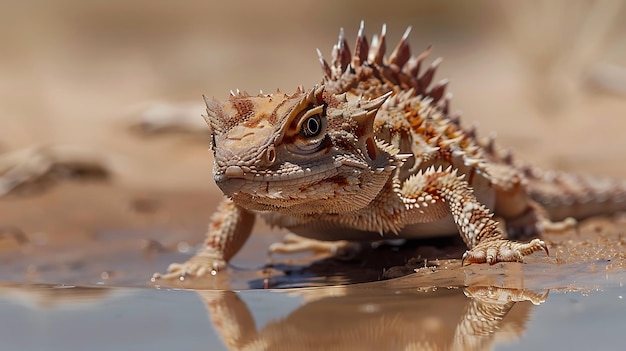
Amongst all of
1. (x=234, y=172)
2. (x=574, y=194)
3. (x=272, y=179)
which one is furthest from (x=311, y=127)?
(x=574, y=194)

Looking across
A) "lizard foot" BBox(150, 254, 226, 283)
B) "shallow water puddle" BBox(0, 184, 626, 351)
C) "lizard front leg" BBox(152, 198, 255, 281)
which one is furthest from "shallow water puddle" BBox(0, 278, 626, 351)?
"lizard front leg" BBox(152, 198, 255, 281)

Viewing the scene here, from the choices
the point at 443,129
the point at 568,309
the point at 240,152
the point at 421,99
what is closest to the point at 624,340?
the point at 568,309

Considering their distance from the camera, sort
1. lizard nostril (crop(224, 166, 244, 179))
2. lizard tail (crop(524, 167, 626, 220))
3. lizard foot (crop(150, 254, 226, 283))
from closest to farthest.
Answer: lizard nostril (crop(224, 166, 244, 179)) → lizard foot (crop(150, 254, 226, 283)) → lizard tail (crop(524, 167, 626, 220))

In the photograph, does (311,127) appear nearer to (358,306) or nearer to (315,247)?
(358,306)

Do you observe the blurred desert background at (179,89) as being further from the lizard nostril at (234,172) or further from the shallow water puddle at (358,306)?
the lizard nostril at (234,172)

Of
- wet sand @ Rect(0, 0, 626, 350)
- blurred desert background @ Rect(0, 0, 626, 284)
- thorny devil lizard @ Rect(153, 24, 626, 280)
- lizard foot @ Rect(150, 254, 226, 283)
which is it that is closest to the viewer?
wet sand @ Rect(0, 0, 626, 350)

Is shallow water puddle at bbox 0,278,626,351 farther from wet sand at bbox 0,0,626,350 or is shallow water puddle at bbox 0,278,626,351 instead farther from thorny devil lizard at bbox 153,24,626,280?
thorny devil lizard at bbox 153,24,626,280

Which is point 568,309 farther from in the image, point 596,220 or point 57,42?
point 57,42
